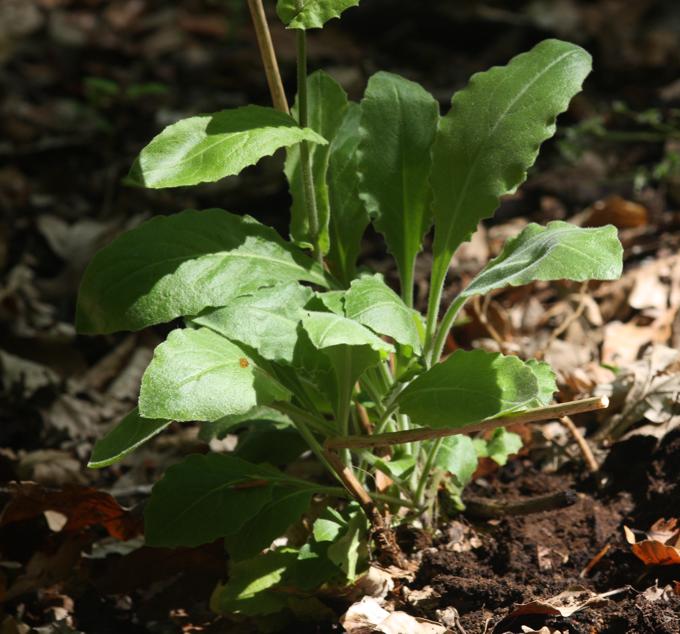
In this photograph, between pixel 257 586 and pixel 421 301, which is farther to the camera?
pixel 421 301

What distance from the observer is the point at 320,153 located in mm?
1723

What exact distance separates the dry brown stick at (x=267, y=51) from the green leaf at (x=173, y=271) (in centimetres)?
23

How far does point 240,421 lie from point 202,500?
205 mm

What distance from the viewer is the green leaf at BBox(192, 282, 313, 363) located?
1474mm

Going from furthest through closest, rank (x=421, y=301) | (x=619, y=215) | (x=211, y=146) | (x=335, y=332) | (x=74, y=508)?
(x=619, y=215), (x=421, y=301), (x=74, y=508), (x=211, y=146), (x=335, y=332)

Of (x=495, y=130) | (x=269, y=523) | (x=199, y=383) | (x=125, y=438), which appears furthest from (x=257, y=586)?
(x=495, y=130)

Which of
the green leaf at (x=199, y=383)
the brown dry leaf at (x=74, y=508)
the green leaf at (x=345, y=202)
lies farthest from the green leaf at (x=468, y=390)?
the brown dry leaf at (x=74, y=508)

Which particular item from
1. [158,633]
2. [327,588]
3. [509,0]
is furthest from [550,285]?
[509,0]

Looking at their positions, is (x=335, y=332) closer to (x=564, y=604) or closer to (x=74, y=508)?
(x=564, y=604)

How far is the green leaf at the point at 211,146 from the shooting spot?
136 centimetres

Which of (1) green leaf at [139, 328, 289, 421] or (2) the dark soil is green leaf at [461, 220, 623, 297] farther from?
(2) the dark soil

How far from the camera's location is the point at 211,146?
4.59 feet

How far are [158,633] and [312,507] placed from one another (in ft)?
1.30

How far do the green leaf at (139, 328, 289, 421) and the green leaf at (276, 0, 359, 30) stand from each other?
0.51m
